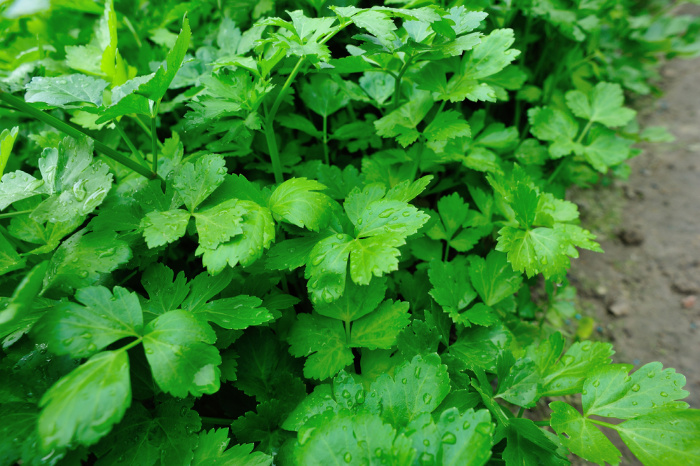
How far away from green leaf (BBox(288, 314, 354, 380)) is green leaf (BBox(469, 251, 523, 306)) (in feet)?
1.54

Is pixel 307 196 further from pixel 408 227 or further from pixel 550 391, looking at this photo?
pixel 550 391

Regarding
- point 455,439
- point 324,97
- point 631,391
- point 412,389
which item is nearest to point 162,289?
point 412,389

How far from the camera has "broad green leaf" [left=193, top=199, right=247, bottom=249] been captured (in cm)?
90

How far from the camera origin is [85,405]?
2.21 ft

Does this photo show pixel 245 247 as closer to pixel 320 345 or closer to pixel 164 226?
pixel 164 226

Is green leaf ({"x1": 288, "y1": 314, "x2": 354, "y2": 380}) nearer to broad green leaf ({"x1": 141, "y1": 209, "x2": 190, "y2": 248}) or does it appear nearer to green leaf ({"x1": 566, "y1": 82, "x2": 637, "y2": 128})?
broad green leaf ({"x1": 141, "y1": 209, "x2": 190, "y2": 248})

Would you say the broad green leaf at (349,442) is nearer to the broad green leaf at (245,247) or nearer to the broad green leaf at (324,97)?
the broad green leaf at (245,247)

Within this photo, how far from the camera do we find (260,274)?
1.12 metres

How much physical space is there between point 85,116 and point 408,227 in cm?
116

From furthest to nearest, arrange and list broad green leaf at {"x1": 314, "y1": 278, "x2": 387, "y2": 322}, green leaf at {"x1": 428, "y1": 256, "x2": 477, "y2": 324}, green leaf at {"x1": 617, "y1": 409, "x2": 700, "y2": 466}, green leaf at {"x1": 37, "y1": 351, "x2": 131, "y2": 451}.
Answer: green leaf at {"x1": 428, "y1": 256, "x2": 477, "y2": 324}, broad green leaf at {"x1": 314, "y1": 278, "x2": 387, "y2": 322}, green leaf at {"x1": 617, "y1": 409, "x2": 700, "y2": 466}, green leaf at {"x1": 37, "y1": 351, "x2": 131, "y2": 451}

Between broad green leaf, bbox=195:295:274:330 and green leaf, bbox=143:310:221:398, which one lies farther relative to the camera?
broad green leaf, bbox=195:295:274:330

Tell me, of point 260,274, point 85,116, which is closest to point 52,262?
point 260,274

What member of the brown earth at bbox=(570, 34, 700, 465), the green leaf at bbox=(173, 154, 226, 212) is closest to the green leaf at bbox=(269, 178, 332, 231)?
the green leaf at bbox=(173, 154, 226, 212)

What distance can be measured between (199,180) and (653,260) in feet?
7.74
